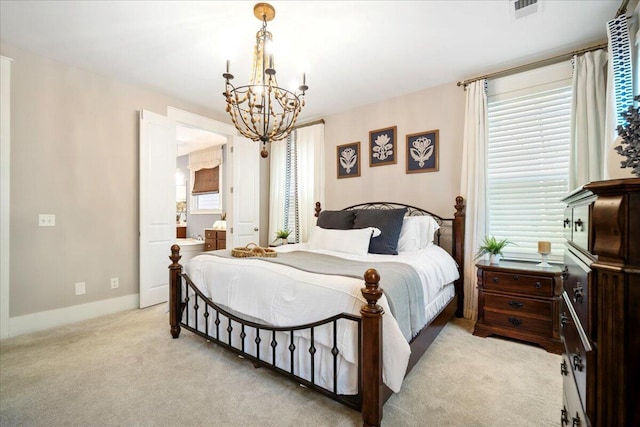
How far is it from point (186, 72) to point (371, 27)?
202cm

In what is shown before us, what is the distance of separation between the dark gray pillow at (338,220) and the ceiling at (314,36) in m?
1.55

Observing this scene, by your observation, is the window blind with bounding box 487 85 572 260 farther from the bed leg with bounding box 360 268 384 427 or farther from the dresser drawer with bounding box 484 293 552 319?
the bed leg with bounding box 360 268 384 427

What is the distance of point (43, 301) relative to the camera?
2.70 m

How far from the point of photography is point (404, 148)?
3.55 m

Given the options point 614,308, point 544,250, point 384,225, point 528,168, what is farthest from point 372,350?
point 528,168

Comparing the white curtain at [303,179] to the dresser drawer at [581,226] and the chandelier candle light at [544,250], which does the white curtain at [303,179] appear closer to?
the chandelier candle light at [544,250]

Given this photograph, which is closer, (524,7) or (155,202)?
(524,7)

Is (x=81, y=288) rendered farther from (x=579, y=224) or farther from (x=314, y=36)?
(x=579, y=224)

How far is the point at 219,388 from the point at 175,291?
973mm

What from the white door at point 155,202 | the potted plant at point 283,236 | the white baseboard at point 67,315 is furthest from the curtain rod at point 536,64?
the white baseboard at point 67,315

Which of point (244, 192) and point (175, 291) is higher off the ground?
point (244, 192)

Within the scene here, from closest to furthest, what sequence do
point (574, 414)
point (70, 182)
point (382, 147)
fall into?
point (574, 414)
point (70, 182)
point (382, 147)

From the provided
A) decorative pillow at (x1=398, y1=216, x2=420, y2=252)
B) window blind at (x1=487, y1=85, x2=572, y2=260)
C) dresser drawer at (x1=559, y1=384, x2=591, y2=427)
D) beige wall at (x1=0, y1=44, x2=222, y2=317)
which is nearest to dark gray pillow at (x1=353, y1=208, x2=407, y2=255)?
Result: decorative pillow at (x1=398, y1=216, x2=420, y2=252)

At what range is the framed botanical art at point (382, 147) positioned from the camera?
11.9 feet
